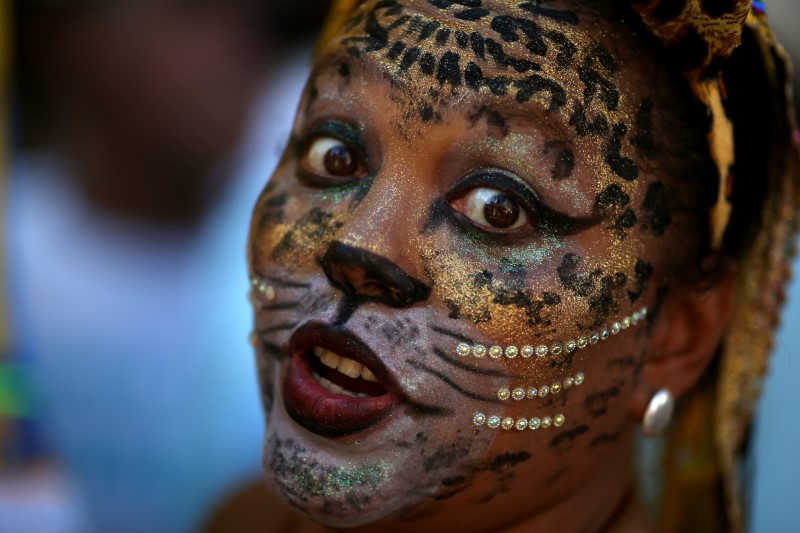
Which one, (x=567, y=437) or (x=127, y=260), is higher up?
(x=567, y=437)

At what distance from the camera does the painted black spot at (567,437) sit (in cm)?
160

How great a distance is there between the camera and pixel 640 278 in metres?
1.61

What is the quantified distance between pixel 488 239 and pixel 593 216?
0.61ft

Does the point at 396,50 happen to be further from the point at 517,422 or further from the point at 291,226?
the point at 517,422

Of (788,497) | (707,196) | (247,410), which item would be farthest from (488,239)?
(247,410)

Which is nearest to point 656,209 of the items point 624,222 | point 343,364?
point 624,222

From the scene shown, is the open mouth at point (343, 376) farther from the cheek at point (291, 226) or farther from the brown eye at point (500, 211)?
the brown eye at point (500, 211)

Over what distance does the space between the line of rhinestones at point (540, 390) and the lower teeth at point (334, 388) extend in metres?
0.23

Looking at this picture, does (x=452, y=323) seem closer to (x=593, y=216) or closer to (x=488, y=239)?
(x=488, y=239)

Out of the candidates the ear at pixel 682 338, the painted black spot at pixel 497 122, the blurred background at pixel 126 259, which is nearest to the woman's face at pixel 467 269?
the painted black spot at pixel 497 122

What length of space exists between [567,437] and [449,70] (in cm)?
66

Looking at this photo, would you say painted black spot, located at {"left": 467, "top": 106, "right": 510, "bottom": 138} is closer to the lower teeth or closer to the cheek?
the cheek

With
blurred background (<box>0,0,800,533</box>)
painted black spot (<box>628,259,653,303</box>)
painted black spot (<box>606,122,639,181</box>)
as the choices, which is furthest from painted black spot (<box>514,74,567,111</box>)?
blurred background (<box>0,0,800,533</box>)

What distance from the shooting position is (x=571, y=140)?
5.04 ft
